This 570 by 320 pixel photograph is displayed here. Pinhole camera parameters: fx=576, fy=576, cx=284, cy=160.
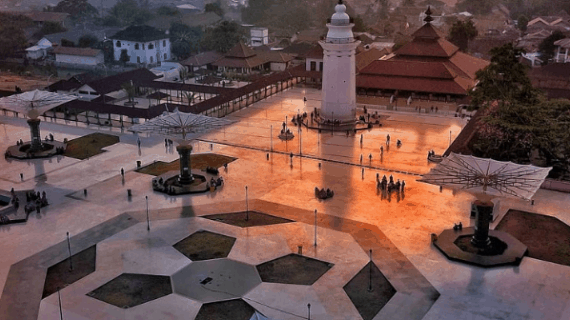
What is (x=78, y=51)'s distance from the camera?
115 meters

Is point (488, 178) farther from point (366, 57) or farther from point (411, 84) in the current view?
point (366, 57)

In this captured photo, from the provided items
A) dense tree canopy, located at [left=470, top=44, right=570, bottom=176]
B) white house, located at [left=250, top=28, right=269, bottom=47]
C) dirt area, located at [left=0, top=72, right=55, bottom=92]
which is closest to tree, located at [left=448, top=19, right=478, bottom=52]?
white house, located at [left=250, top=28, right=269, bottom=47]

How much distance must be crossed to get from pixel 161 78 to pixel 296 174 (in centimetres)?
5148

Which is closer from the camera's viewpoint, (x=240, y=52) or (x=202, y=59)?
(x=240, y=52)

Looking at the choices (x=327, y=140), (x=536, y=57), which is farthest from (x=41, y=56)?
(x=536, y=57)

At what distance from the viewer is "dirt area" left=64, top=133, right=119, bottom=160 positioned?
5897cm

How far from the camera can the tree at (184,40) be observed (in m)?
126

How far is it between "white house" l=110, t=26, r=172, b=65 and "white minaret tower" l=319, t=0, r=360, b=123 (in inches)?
2314

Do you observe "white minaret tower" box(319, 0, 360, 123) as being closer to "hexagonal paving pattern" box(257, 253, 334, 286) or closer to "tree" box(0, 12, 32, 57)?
"hexagonal paving pattern" box(257, 253, 334, 286)

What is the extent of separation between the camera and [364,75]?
86500 mm

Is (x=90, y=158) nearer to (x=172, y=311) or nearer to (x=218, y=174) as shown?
(x=218, y=174)

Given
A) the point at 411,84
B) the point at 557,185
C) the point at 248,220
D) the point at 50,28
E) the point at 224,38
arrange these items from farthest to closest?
the point at 50,28 → the point at 224,38 → the point at 411,84 → the point at 557,185 → the point at 248,220

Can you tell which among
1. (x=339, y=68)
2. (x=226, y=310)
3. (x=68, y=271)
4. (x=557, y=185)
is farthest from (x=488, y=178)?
(x=339, y=68)

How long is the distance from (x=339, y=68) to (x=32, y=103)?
34.3m
